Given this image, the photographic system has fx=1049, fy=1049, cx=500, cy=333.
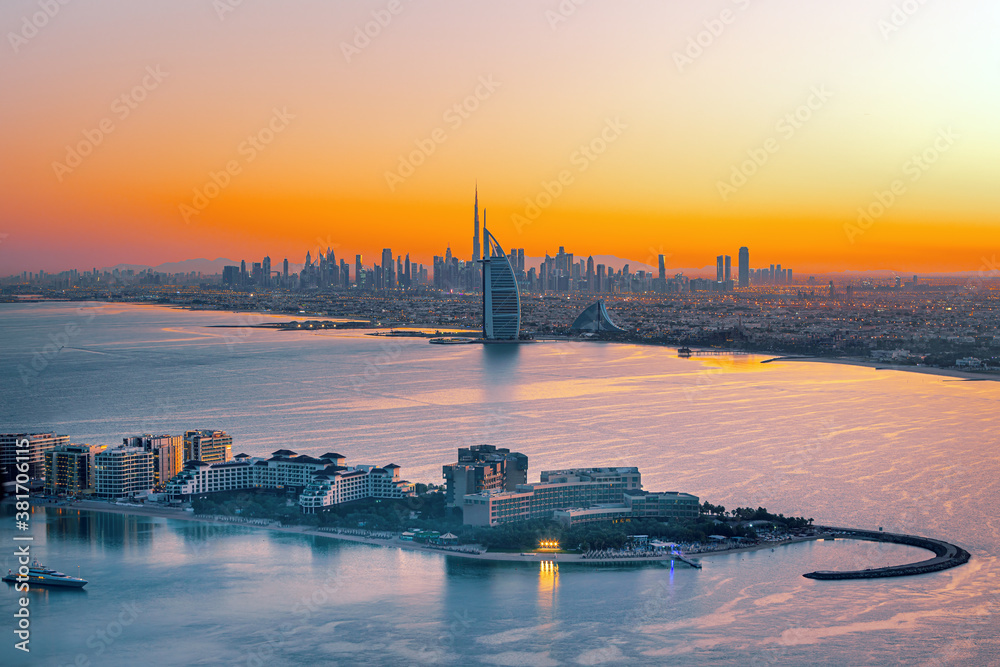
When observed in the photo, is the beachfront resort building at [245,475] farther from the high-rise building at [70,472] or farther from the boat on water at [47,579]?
the boat on water at [47,579]

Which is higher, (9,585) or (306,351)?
(306,351)

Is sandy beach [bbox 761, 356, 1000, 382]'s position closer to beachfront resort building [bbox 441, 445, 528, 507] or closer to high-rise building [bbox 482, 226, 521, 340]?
high-rise building [bbox 482, 226, 521, 340]

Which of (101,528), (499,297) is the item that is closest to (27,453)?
(101,528)

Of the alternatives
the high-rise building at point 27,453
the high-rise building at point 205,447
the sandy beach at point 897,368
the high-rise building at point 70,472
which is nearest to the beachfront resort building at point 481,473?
the high-rise building at point 205,447

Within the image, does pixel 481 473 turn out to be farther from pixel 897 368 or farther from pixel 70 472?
pixel 897 368

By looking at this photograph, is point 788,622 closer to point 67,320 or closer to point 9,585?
point 9,585

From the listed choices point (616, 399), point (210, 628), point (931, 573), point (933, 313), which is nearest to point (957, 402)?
point (616, 399)

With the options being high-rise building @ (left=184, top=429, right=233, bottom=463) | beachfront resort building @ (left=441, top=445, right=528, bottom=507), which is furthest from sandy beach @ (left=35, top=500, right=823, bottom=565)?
high-rise building @ (left=184, top=429, right=233, bottom=463)
